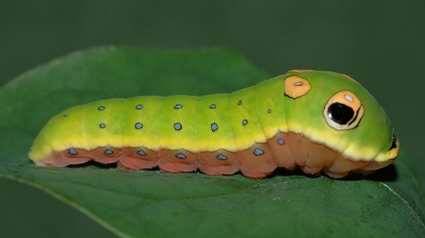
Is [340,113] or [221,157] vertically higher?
[340,113]

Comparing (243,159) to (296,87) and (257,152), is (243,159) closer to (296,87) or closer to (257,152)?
(257,152)

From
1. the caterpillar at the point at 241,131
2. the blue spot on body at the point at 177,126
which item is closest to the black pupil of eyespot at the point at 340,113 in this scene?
the caterpillar at the point at 241,131

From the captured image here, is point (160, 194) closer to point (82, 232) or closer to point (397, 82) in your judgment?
point (82, 232)

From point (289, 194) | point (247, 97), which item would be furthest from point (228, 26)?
point (289, 194)

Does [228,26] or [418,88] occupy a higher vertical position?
[228,26]

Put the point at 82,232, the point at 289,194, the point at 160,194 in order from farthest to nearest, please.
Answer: the point at 82,232
the point at 289,194
the point at 160,194

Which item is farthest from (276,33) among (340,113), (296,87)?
(340,113)
